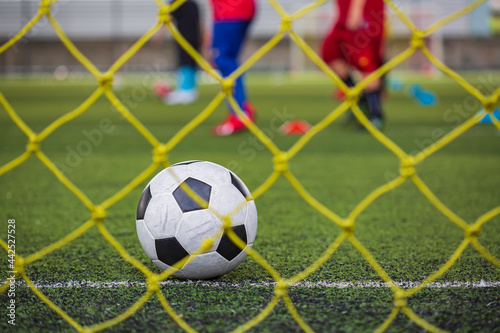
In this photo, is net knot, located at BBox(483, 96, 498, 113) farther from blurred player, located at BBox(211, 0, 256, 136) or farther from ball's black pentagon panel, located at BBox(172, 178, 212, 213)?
blurred player, located at BBox(211, 0, 256, 136)

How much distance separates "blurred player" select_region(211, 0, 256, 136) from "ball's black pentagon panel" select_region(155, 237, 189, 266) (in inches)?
130

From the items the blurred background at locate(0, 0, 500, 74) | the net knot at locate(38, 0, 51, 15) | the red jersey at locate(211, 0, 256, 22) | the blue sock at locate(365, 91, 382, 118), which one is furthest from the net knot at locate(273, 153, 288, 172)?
the blurred background at locate(0, 0, 500, 74)

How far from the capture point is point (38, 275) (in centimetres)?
184

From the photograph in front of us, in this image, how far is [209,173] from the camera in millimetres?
1778

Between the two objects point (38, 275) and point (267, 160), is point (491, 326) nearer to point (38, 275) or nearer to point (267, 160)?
point (38, 275)

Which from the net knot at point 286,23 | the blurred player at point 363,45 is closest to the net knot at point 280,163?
the net knot at point 286,23

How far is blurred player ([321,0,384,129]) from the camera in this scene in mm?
5305

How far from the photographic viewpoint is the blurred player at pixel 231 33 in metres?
4.95

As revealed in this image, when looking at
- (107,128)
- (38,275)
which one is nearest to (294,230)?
(38,275)

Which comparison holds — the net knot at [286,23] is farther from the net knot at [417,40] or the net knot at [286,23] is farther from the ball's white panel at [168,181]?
the ball's white panel at [168,181]

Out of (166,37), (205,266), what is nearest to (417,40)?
(205,266)

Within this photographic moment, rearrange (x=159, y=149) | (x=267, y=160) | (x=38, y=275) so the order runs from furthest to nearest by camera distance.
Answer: (x=267, y=160) < (x=38, y=275) < (x=159, y=149)

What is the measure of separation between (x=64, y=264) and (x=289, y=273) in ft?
2.36

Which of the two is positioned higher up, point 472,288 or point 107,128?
point 107,128
